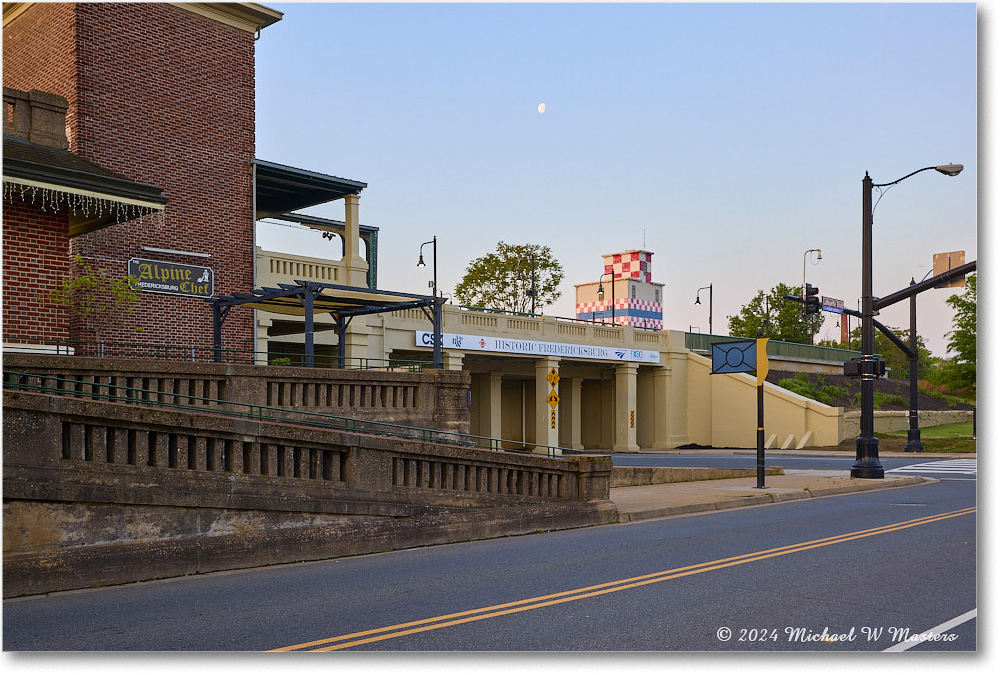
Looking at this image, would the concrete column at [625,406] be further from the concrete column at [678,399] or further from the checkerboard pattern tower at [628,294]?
the checkerboard pattern tower at [628,294]

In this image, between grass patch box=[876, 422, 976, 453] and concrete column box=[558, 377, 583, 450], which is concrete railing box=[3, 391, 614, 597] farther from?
concrete column box=[558, 377, 583, 450]

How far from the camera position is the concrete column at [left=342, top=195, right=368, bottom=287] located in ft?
92.6

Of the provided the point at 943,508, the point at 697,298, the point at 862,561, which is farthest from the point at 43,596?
the point at 697,298

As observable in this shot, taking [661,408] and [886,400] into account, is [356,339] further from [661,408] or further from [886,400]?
[886,400]

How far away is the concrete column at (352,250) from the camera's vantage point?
28.2m

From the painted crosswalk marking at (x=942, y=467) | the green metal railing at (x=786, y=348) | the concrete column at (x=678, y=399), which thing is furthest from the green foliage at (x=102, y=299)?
the green metal railing at (x=786, y=348)

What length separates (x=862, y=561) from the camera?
34.6 ft

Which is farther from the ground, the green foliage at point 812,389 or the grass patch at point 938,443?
the green foliage at point 812,389

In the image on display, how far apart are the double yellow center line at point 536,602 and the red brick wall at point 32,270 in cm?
829

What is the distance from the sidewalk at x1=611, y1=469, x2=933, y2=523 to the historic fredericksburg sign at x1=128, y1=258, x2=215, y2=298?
11.7 metres

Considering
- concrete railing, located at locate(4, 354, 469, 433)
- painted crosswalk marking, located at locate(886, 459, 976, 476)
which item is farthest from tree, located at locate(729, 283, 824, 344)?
concrete railing, located at locate(4, 354, 469, 433)

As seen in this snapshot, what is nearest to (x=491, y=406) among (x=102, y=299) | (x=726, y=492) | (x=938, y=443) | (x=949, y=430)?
(x=938, y=443)

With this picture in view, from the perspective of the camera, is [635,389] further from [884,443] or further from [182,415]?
[182,415]

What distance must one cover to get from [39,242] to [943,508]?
1640 cm
